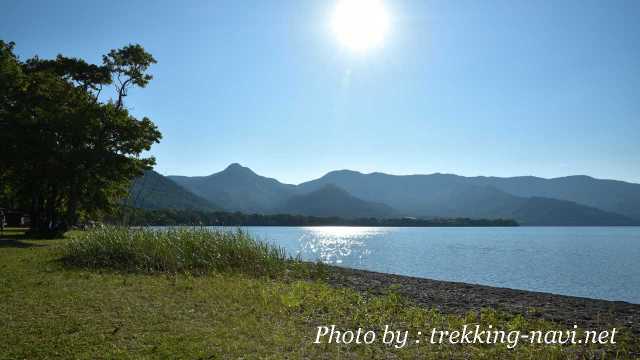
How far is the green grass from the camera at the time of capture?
6844 mm

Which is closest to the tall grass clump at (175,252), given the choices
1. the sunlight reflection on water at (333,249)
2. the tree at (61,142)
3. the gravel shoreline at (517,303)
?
the gravel shoreline at (517,303)

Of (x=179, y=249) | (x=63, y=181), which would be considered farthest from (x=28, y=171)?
(x=179, y=249)

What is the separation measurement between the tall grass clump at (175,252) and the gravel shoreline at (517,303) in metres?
3.22

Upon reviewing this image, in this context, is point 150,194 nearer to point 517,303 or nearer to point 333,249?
point 517,303

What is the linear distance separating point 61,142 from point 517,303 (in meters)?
27.8

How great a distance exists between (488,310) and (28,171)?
28.3 meters

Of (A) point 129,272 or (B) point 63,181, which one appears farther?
(B) point 63,181

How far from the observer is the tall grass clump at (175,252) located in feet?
55.5

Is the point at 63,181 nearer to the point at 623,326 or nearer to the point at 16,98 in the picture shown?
the point at 16,98

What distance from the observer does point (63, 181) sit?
27812 mm

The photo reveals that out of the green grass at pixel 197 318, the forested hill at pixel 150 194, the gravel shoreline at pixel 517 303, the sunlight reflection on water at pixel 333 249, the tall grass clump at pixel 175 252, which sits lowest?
the sunlight reflection on water at pixel 333 249

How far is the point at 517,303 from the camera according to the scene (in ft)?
44.7

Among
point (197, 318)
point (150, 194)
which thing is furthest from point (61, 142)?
point (197, 318)

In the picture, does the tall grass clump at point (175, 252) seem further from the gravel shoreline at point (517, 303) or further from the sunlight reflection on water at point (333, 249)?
the sunlight reflection on water at point (333, 249)
